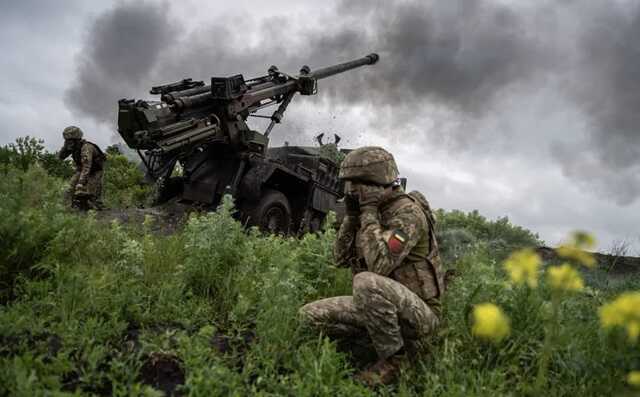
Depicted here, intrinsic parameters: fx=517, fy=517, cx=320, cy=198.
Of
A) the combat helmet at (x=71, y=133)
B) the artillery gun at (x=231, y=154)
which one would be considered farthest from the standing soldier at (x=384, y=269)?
the combat helmet at (x=71, y=133)

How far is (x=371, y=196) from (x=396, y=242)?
0.46m

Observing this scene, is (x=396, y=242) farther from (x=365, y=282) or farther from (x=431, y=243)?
(x=431, y=243)

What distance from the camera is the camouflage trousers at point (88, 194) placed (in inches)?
434

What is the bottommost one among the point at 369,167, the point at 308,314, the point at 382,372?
the point at 382,372

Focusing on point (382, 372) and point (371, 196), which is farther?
point (371, 196)

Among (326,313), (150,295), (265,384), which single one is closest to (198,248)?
(150,295)

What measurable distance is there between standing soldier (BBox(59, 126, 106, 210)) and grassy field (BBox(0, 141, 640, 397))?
21.6 feet

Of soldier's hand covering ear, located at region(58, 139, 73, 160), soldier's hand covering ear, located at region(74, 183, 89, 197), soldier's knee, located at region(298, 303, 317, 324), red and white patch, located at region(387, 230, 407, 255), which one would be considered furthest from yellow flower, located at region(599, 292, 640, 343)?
soldier's hand covering ear, located at region(58, 139, 73, 160)

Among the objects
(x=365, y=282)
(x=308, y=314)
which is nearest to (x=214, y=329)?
(x=308, y=314)

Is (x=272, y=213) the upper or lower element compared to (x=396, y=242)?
upper

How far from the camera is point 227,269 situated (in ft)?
15.9

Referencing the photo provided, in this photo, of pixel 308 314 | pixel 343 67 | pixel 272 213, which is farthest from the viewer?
pixel 343 67

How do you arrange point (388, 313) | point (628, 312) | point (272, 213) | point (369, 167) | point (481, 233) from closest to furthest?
point (628, 312)
point (388, 313)
point (369, 167)
point (272, 213)
point (481, 233)

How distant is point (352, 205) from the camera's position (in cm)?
401
